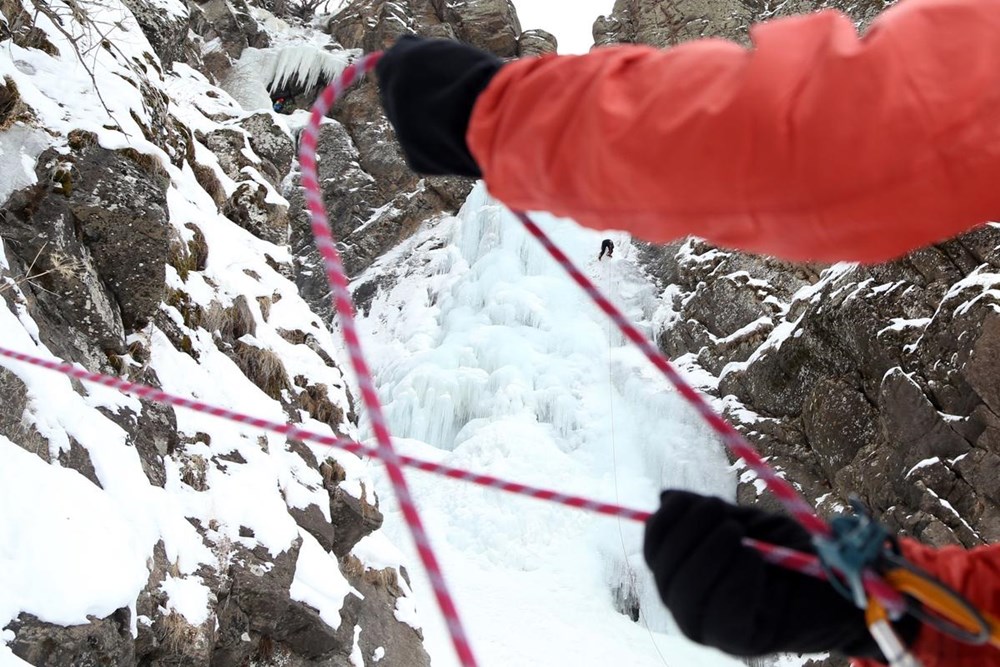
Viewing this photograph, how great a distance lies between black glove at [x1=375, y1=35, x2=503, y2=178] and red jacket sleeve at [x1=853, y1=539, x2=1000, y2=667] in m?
0.90

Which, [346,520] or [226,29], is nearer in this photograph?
[346,520]

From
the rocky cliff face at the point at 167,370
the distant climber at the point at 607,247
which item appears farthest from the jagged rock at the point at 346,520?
the distant climber at the point at 607,247

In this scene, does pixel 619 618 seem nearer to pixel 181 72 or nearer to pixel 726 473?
pixel 726 473

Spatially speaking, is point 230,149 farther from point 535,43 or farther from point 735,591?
point 535,43

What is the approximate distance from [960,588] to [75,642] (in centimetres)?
272

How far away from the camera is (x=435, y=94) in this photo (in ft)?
3.50

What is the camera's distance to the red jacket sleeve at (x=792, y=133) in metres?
0.79

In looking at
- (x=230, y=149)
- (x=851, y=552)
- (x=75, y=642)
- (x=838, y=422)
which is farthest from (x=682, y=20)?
(x=851, y=552)

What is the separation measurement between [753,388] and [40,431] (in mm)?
10586

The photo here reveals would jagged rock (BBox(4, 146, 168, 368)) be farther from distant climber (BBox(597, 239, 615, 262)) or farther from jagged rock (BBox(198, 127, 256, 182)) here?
distant climber (BBox(597, 239, 615, 262))

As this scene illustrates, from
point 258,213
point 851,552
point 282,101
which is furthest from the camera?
point 282,101

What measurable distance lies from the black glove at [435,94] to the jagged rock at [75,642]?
2.24 m

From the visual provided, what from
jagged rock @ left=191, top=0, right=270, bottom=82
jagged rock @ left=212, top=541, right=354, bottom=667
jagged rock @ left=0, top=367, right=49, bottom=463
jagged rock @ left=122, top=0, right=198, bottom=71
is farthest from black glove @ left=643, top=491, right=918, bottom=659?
jagged rock @ left=191, top=0, right=270, bottom=82

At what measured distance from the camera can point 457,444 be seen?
13.5 metres
